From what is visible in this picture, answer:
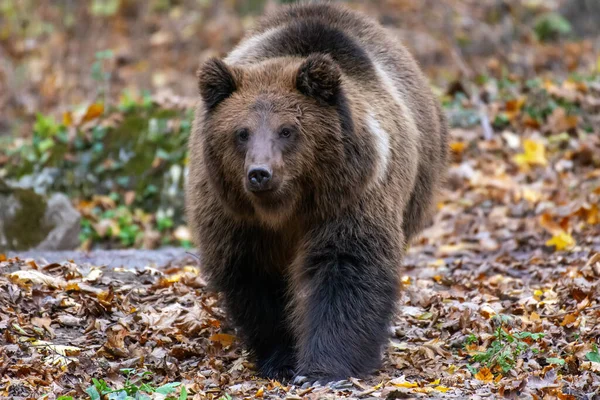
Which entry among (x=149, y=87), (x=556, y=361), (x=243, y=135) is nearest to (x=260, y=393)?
(x=243, y=135)

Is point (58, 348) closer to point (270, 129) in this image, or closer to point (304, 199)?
point (304, 199)

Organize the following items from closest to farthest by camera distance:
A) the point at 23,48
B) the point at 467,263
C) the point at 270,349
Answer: the point at 270,349, the point at 467,263, the point at 23,48

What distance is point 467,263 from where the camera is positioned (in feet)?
32.0

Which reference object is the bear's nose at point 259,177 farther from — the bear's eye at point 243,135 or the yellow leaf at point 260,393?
the yellow leaf at point 260,393

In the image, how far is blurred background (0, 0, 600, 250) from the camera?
12.3 metres

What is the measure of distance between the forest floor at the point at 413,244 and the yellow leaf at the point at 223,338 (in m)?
0.01

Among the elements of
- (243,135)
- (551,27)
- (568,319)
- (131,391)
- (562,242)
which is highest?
(551,27)

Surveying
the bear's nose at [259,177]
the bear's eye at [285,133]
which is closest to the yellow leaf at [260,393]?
the bear's nose at [259,177]

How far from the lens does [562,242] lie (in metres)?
9.73

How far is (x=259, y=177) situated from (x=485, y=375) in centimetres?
214

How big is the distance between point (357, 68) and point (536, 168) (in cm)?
624

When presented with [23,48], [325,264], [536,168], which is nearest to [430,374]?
[325,264]

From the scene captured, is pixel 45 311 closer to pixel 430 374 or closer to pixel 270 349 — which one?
pixel 270 349

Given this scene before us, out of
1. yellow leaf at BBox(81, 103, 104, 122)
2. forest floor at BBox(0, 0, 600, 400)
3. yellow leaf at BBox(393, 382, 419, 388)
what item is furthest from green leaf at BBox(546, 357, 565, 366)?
yellow leaf at BBox(81, 103, 104, 122)
